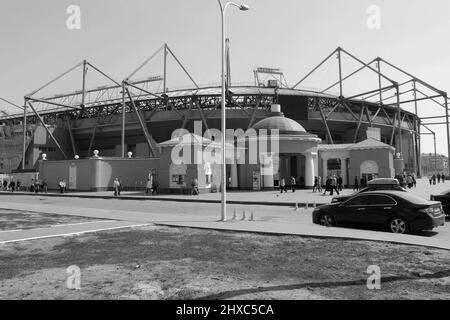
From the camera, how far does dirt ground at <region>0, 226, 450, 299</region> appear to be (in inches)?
228

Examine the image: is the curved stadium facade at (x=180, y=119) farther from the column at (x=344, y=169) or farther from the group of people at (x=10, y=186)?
the column at (x=344, y=169)

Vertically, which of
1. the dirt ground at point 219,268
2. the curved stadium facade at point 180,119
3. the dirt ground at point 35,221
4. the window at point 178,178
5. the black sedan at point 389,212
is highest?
the curved stadium facade at point 180,119

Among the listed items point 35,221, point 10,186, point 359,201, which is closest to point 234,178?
point 35,221

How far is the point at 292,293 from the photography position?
5.73 m

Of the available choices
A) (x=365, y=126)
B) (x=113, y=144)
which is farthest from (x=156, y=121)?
(x=365, y=126)

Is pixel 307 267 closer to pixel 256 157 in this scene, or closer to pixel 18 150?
pixel 256 157

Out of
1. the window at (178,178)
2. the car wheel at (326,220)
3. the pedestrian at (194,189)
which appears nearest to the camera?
the car wheel at (326,220)

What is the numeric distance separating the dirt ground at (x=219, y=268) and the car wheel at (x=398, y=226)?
9.00 feet

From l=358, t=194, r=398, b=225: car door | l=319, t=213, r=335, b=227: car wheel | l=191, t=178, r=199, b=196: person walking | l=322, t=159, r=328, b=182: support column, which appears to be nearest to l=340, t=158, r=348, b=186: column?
l=322, t=159, r=328, b=182: support column

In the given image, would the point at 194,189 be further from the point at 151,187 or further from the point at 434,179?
the point at 434,179

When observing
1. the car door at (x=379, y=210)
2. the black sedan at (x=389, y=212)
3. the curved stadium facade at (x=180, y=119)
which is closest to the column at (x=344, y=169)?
the curved stadium facade at (x=180, y=119)

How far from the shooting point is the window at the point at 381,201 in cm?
1251

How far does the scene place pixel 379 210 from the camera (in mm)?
12711
